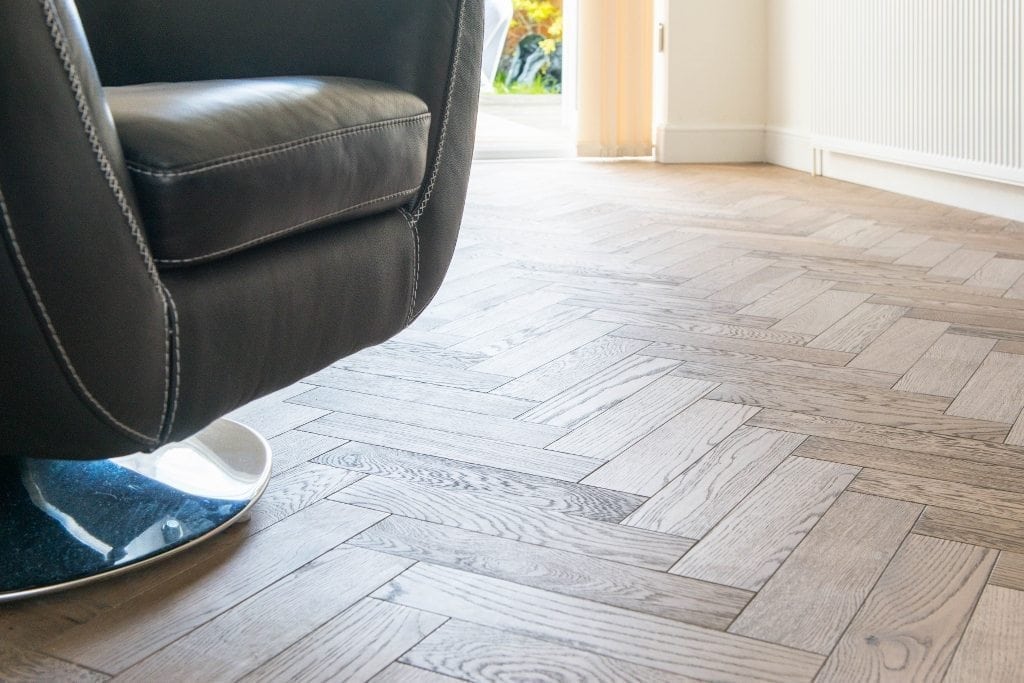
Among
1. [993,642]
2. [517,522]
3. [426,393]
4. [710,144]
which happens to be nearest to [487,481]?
[517,522]

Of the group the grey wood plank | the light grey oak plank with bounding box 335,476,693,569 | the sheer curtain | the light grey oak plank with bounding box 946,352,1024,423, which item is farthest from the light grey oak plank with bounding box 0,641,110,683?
the sheer curtain

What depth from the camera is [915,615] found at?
93cm

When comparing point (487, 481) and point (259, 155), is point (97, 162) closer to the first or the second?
point (259, 155)

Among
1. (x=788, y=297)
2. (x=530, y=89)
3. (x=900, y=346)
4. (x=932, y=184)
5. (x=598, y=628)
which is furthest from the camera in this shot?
(x=530, y=89)

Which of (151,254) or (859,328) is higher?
(151,254)

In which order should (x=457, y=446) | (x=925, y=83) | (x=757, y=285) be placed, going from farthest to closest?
1. (x=925, y=83)
2. (x=757, y=285)
3. (x=457, y=446)

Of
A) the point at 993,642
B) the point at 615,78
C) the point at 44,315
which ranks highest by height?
the point at 615,78

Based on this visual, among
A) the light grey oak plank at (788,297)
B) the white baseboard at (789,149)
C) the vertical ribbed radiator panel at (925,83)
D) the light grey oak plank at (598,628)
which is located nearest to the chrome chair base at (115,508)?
the light grey oak plank at (598,628)

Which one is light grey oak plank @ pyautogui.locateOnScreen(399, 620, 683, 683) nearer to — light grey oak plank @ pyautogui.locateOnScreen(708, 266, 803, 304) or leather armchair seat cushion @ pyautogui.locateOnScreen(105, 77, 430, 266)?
leather armchair seat cushion @ pyautogui.locateOnScreen(105, 77, 430, 266)

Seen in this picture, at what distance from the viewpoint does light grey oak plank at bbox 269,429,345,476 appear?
51.3 inches

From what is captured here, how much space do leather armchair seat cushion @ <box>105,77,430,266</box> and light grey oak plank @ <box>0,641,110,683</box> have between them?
12.7 inches

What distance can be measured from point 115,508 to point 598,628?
0.49 m

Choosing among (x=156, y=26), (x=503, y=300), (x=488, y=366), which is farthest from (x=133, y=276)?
(x=503, y=300)

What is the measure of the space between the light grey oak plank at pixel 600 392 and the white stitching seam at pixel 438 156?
0.28 m
